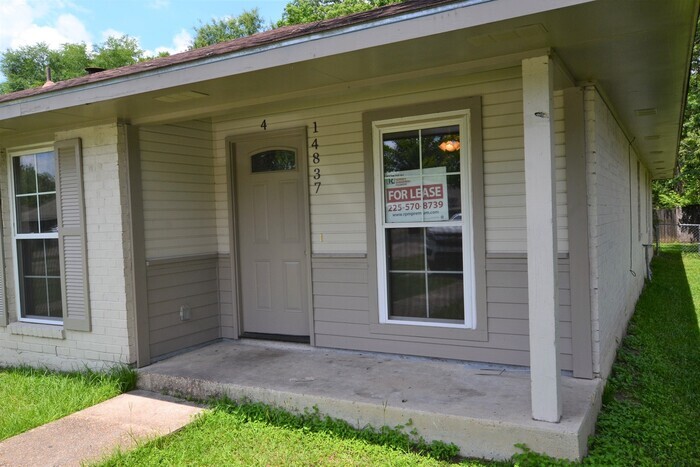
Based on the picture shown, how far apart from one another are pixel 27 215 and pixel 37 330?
4.10 ft

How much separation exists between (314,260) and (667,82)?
11.4ft

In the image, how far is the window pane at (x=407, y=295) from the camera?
4.74 metres

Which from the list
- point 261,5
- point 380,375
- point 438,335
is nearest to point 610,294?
point 438,335

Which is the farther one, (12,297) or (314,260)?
→ (12,297)

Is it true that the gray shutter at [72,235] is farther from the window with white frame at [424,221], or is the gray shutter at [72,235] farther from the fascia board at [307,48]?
the window with white frame at [424,221]

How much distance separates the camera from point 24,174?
5.71 meters

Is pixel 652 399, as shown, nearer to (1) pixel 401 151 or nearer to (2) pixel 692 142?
(1) pixel 401 151

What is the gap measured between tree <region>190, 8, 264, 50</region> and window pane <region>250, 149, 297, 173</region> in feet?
107

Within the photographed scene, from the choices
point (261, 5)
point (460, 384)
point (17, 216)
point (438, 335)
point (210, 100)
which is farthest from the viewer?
point (261, 5)

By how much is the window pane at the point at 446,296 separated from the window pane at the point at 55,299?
383 cm

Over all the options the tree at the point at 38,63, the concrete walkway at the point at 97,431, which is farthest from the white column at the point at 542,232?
the tree at the point at 38,63

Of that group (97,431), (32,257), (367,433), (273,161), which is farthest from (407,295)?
(32,257)

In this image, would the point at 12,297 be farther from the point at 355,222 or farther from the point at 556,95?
the point at 556,95

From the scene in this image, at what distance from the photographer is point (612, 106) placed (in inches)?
206
